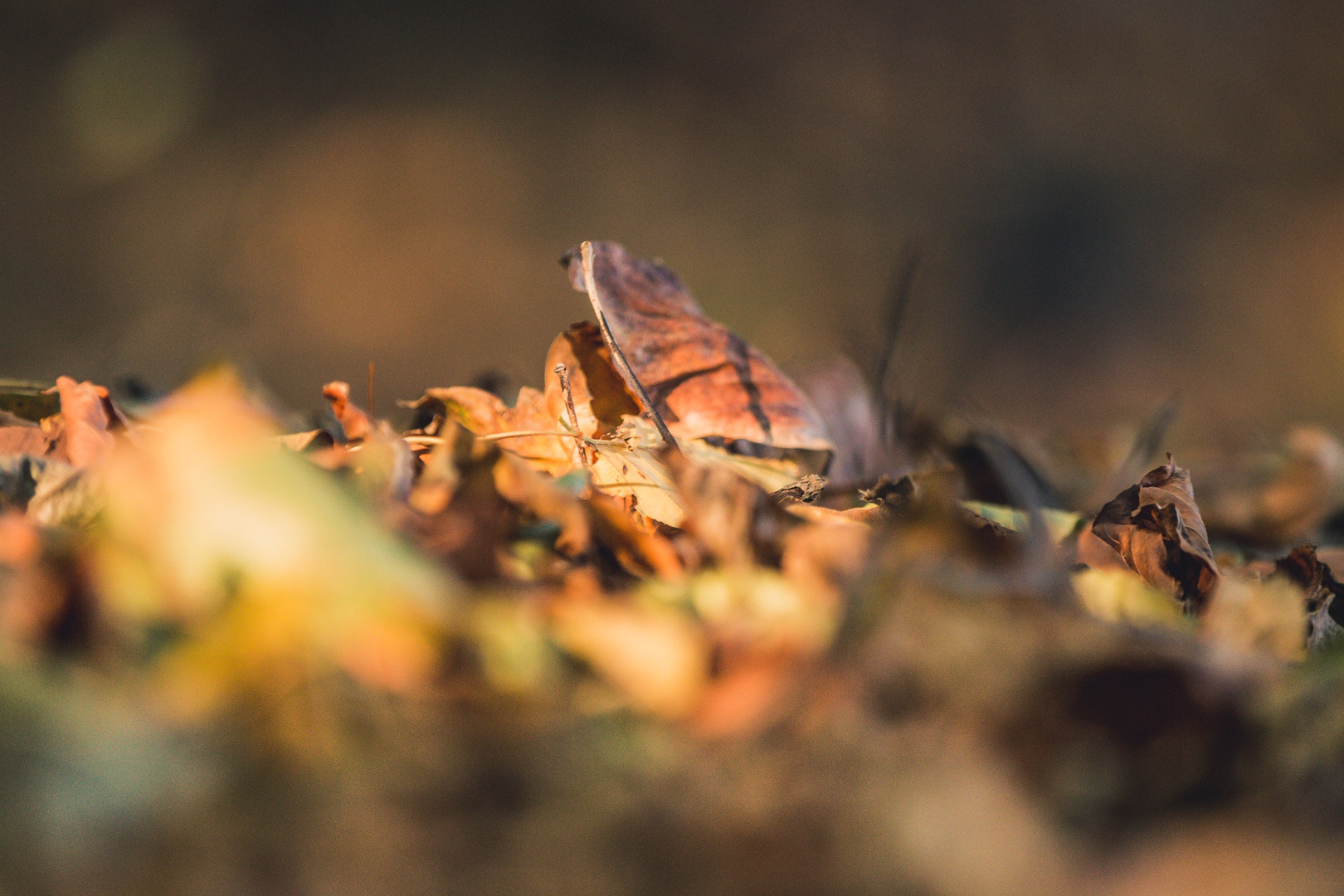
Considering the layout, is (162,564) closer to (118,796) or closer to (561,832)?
(118,796)

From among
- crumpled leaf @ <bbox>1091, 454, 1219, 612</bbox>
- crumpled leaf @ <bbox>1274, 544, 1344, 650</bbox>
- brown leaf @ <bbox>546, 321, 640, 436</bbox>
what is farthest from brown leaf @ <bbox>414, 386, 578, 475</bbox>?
crumpled leaf @ <bbox>1274, 544, 1344, 650</bbox>

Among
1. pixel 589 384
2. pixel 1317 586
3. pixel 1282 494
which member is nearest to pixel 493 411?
pixel 589 384

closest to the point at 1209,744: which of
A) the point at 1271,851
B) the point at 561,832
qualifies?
the point at 1271,851

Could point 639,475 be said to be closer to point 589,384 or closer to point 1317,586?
point 589,384

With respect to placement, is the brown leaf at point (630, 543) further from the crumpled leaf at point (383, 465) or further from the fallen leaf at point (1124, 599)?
the fallen leaf at point (1124, 599)

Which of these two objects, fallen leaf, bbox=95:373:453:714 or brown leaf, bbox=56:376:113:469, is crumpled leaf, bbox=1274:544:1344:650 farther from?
brown leaf, bbox=56:376:113:469

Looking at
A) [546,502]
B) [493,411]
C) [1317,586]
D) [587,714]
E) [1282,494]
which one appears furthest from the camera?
[1282,494]
